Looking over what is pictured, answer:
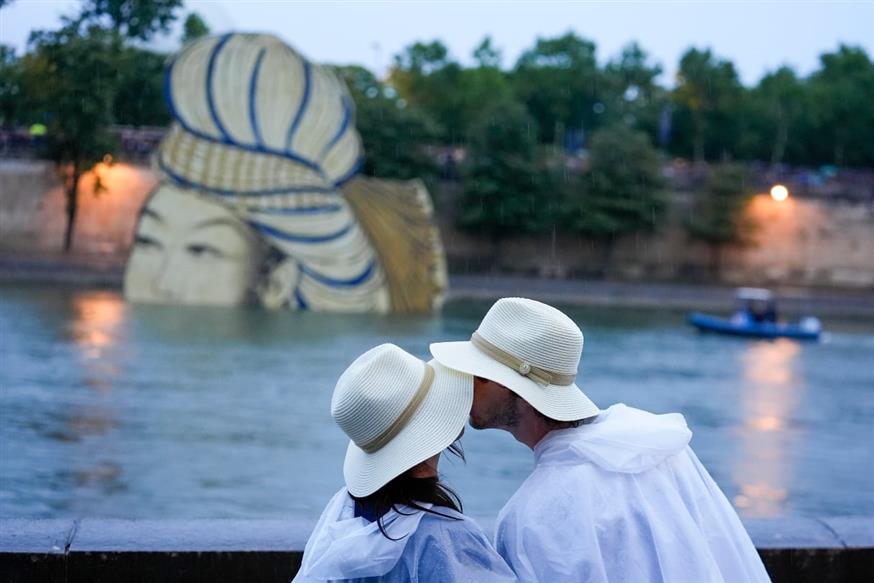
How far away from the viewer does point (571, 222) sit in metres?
34.2

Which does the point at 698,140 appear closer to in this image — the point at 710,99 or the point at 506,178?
the point at 710,99

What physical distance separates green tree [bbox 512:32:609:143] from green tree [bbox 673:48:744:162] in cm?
401

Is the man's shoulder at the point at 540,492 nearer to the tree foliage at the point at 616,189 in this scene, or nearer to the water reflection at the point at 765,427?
the water reflection at the point at 765,427

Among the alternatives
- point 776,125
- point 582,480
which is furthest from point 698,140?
point 582,480

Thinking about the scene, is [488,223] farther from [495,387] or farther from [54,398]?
[495,387]

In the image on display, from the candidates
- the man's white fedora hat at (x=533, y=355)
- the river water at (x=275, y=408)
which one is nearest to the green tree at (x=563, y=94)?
the river water at (x=275, y=408)

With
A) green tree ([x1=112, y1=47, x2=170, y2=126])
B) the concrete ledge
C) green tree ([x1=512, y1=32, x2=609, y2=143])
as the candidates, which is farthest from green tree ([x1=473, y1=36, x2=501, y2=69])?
the concrete ledge

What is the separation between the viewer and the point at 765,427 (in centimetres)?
1126

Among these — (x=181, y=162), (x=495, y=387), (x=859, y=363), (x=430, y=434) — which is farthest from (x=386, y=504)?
(x=181, y=162)

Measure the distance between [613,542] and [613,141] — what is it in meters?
32.1

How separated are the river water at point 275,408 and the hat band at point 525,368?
4739 millimetres

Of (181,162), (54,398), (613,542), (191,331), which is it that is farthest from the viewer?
(181,162)

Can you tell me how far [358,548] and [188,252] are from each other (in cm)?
1825

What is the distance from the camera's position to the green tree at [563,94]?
157 feet
